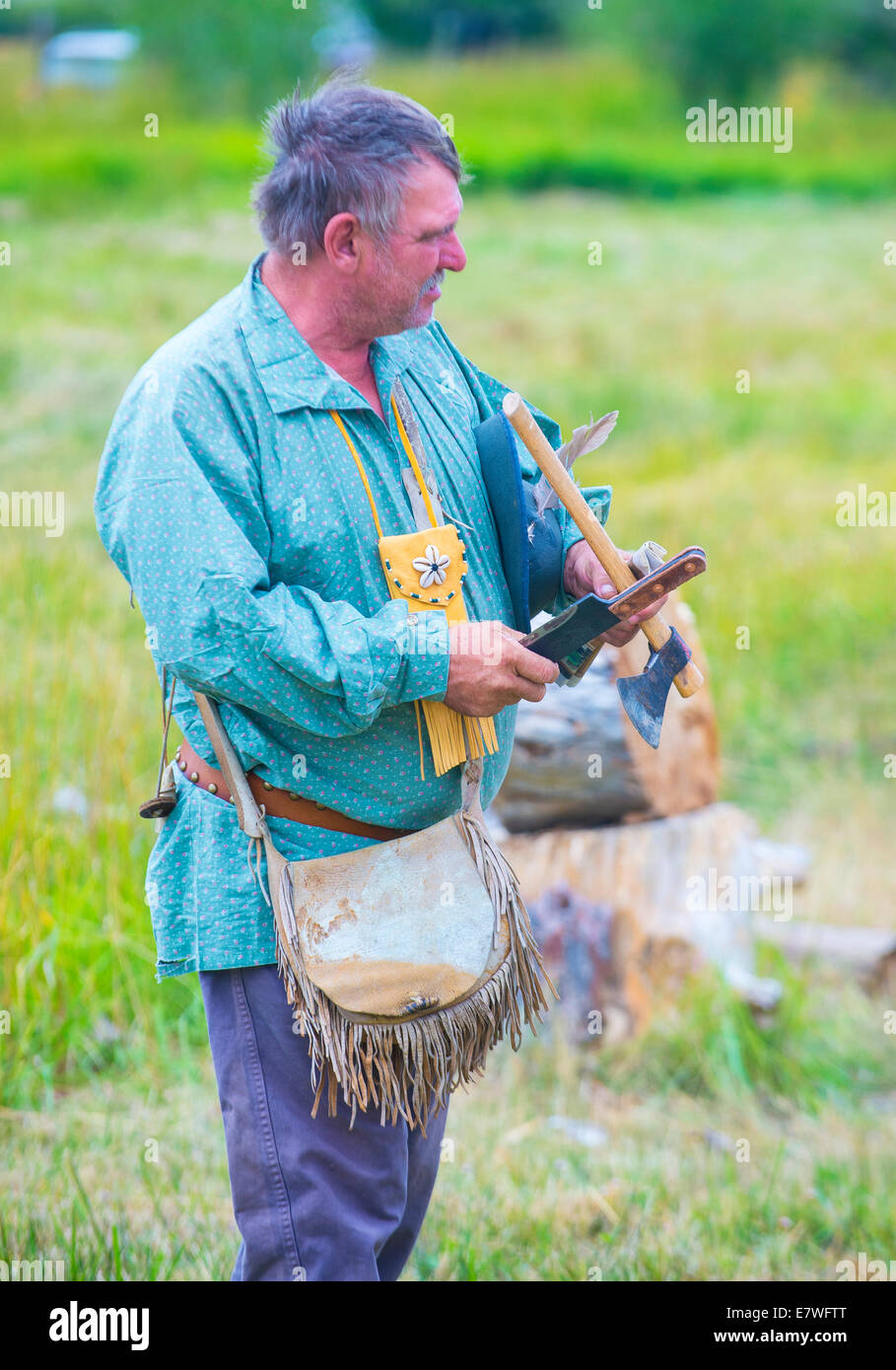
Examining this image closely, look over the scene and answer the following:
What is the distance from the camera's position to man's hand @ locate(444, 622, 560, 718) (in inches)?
78.8

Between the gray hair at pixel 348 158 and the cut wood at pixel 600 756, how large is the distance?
1940 millimetres

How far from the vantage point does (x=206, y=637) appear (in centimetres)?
188

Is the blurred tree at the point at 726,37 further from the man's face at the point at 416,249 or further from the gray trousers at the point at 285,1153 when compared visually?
the gray trousers at the point at 285,1153

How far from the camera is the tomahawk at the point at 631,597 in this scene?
2.08 m

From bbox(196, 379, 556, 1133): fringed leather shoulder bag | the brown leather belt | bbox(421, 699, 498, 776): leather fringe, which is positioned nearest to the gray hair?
bbox(196, 379, 556, 1133): fringed leather shoulder bag

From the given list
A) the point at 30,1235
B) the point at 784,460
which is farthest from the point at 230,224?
the point at 30,1235

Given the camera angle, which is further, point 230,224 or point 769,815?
point 230,224

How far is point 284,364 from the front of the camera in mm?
2027

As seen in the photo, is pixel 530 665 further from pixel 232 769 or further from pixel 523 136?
pixel 523 136

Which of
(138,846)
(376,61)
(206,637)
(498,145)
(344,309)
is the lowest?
(138,846)

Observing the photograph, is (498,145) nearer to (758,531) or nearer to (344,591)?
(758,531)

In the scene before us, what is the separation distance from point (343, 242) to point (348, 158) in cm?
12

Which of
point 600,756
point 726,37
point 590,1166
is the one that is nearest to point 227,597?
point 590,1166

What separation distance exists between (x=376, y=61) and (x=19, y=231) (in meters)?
16.3
